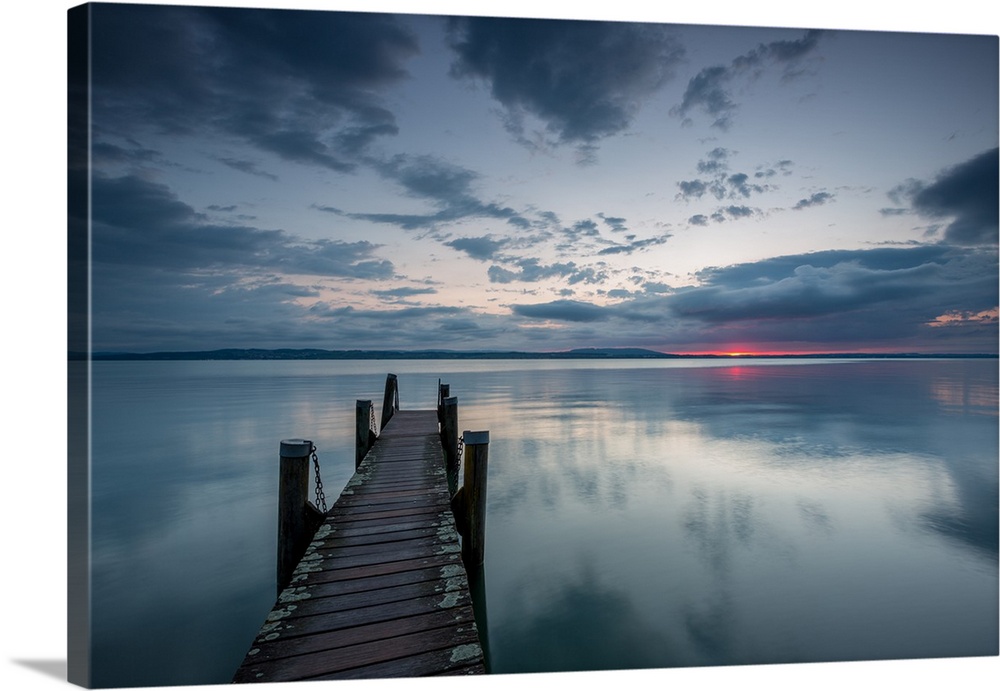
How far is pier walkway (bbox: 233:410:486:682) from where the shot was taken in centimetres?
207

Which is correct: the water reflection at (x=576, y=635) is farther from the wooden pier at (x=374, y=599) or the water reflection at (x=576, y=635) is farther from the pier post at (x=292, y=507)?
the pier post at (x=292, y=507)

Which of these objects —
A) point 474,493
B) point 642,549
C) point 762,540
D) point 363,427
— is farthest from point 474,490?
point 762,540

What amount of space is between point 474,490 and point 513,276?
5517 millimetres

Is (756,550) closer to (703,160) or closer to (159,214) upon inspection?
(703,160)

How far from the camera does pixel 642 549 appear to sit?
5.45m

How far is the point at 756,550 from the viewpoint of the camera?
5.33 metres

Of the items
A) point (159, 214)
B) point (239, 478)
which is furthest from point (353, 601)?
point (239, 478)

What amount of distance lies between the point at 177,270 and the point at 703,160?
850cm

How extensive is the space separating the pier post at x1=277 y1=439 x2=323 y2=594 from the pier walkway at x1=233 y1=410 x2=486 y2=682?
0.18 metres

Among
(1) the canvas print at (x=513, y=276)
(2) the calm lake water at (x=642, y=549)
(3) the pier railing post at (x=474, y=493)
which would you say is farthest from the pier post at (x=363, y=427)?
(3) the pier railing post at (x=474, y=493)

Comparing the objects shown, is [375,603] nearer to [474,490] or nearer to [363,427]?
[474,490]

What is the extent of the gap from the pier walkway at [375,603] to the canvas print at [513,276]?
0.06ft

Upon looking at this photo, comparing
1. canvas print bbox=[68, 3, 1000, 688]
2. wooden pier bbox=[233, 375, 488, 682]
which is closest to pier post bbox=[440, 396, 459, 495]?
canvas print bbox=[68, 3, 1000, 688]

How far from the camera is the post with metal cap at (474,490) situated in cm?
429
